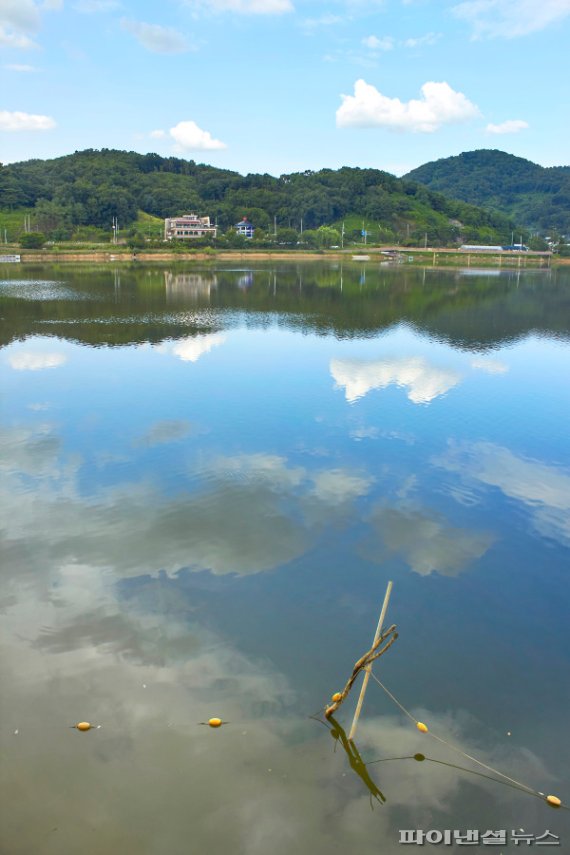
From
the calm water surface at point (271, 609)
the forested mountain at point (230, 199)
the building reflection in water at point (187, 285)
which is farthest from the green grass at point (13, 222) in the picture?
the calm water surface at point (271, 609)

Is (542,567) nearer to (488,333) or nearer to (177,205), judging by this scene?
(488,333)

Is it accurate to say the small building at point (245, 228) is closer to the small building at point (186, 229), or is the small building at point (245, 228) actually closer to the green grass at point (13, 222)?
the small building at point (186, 229)

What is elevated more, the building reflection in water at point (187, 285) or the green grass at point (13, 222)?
the green grass at point (13, 222)

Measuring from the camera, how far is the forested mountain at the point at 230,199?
125125 millimetres

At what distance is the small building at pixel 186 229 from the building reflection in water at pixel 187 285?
45.0 metres

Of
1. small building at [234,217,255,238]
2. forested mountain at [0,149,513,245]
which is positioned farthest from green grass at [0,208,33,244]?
small building at [234,217,255,238]

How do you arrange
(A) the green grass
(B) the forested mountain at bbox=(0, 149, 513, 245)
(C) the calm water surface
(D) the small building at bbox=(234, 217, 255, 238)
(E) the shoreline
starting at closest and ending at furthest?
(C) the calm water surface
(E) the shoreline
(A) the green grass
(B) the forested mountain at bbox=(0, 149, 513, 245)
(D) the small building at bbox=(234, 217, 255, 238)

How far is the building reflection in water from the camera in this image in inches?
1907

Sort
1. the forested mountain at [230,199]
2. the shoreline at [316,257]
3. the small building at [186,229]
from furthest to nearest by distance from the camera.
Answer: the forested mountain at [230,199] < the small building at [186,229] < the shoreline at [316,257]

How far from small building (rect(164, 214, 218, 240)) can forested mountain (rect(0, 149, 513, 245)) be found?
41.3 ft

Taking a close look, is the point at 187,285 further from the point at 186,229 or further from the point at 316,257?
the point at 186,229

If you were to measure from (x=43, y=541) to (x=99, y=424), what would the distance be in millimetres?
6652

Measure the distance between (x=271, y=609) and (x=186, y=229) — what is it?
119 metres

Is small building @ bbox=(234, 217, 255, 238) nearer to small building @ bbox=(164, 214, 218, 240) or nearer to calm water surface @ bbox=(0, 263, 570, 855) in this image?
small building @ bbox=(164, 214, 218, 240)
